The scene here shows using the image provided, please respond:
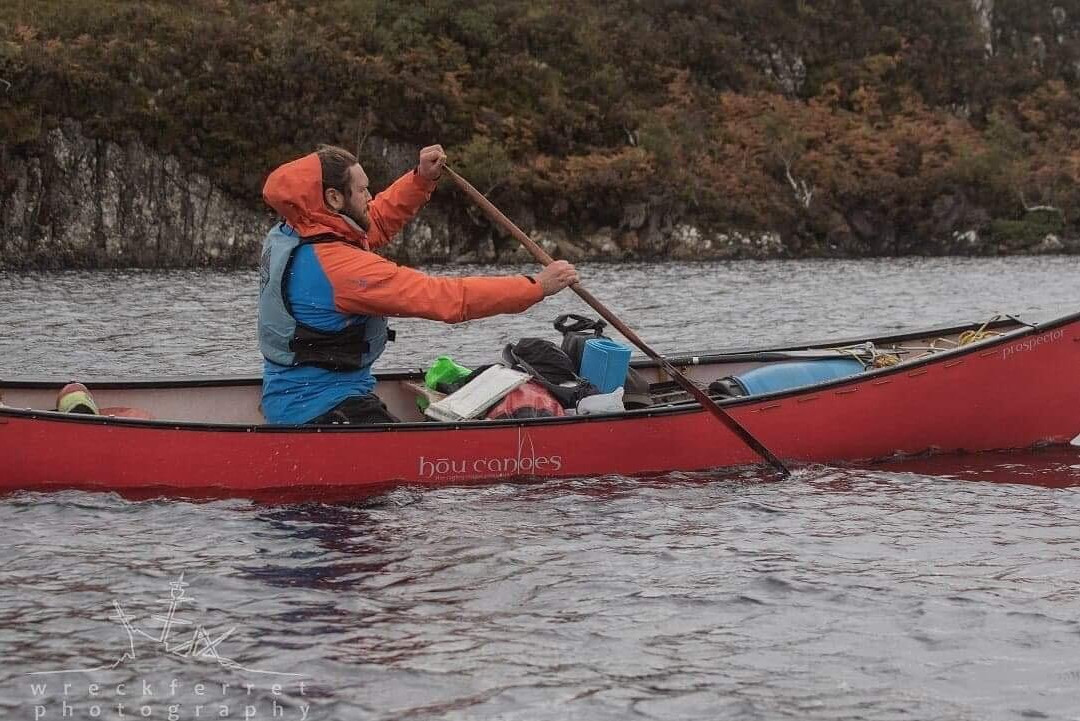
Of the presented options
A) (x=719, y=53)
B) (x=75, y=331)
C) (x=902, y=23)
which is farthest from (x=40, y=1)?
(x=902, y=23)

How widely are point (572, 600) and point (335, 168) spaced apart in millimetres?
3311

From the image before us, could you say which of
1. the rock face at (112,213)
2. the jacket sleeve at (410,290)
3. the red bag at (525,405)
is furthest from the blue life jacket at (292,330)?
the rock face at (112,213)

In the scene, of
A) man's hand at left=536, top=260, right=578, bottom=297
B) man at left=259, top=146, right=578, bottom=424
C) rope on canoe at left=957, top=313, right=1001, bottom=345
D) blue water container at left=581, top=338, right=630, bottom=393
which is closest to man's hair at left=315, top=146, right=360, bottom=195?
man at left=259, top=146, right=578, bottom=424

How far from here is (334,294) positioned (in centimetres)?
849

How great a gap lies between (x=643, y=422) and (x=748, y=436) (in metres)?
0.78

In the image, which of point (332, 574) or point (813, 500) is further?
point (813, 500)

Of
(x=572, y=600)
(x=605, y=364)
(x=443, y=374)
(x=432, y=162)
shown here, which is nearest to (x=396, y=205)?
(x=432, y=162)

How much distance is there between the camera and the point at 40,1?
57.7 metres

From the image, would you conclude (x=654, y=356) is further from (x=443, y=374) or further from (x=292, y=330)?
(x=292, y=330)

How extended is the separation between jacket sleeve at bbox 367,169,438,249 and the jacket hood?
3.79 feet

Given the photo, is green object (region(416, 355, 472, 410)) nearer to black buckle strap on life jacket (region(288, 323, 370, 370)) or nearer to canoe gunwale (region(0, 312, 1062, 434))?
canoe gunwale (region(0, 312, 1062, 434))

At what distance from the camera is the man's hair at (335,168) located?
849cm

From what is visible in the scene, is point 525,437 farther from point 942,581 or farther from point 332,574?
point 942,581

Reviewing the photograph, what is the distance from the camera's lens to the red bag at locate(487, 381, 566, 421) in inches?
378
